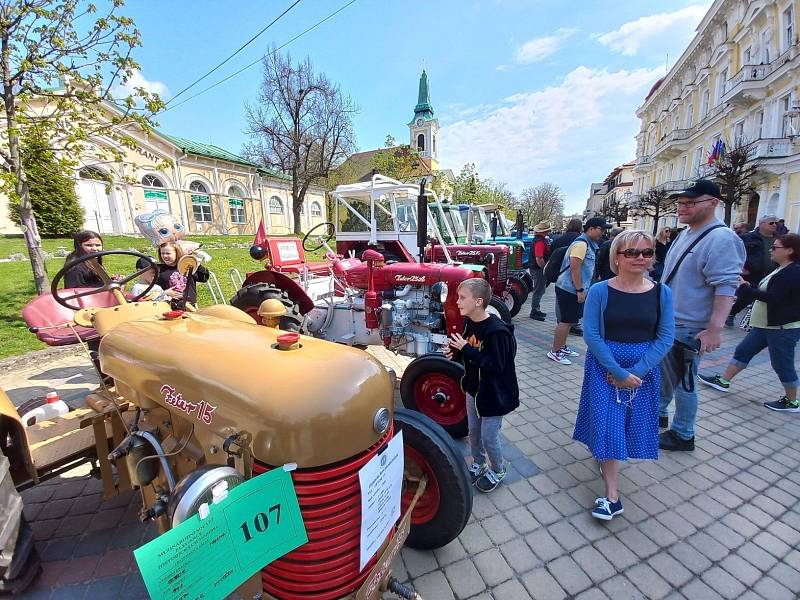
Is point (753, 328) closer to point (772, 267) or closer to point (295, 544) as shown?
point (772, 267)

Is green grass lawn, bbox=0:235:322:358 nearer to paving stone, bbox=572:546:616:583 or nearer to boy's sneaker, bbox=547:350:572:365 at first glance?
boy's sneaker, bbox=547:350:572:365

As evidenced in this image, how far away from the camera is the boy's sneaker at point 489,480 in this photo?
2.36 metres

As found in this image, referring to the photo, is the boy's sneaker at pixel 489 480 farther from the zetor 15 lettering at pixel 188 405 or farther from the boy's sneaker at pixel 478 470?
the zetor 15 lettering at pixel 188 405

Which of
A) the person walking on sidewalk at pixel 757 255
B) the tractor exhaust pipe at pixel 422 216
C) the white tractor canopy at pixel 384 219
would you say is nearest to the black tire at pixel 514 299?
the white tractor canopy at pixel 384 219

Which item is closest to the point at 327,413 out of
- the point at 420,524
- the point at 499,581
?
the point at 420,524

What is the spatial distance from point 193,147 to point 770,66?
31.1m

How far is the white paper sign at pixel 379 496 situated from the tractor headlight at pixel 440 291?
210cm

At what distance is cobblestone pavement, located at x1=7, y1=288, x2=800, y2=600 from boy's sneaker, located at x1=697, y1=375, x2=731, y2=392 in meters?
0.89

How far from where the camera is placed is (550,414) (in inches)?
132

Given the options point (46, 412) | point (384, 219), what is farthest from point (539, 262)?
point (46, 412)

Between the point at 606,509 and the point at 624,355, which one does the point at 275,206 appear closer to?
the point at 624,355

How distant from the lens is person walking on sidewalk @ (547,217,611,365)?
4234 mm

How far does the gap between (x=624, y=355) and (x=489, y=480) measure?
3.77 feet

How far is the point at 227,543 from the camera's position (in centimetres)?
95
